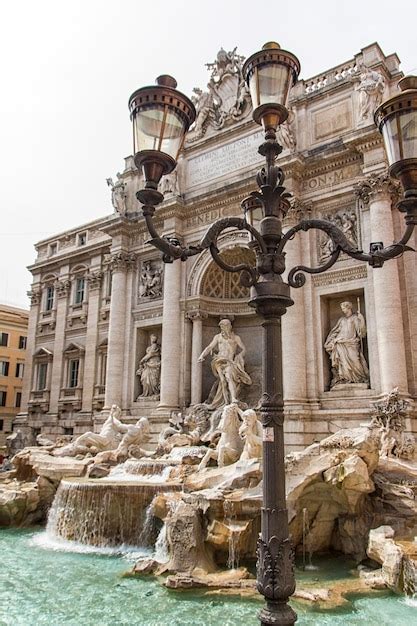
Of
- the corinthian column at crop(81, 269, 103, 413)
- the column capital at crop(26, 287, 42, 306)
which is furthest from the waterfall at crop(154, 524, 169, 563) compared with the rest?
the column capital at crop(26, 287, 42, 306)

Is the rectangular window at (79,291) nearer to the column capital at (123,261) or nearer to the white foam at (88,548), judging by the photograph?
the column capital at (123,261)

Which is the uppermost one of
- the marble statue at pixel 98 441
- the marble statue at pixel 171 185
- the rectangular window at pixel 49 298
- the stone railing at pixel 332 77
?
the stone railing at pixel 332 77

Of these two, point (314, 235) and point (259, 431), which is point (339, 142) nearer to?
point (314, 235)

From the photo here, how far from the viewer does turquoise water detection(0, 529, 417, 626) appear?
6547 mm

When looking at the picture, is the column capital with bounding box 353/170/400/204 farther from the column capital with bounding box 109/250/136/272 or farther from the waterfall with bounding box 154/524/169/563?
the waterfall with bounding box 154/524/169/563

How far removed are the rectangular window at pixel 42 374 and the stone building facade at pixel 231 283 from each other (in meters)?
0.05

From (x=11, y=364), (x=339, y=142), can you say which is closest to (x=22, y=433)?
(x=11, y=364)

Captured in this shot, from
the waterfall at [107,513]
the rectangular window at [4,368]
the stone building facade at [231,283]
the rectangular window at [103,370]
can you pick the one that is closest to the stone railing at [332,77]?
the stone building facade at [231,283]

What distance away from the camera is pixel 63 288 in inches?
967

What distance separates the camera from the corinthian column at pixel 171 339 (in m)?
17.3

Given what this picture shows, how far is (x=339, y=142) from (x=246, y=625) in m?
13.0

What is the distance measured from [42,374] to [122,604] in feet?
61.8

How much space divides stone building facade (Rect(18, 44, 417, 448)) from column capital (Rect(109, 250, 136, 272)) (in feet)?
0.15

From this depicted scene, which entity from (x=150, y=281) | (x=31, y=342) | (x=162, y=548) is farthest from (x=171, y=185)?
(x=162, y=548)
